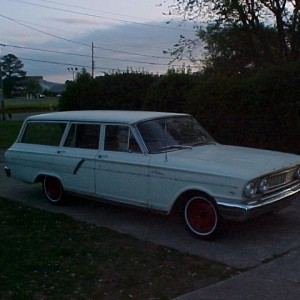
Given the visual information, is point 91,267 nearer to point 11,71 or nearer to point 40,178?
point 40,178

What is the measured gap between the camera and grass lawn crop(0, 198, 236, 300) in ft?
16.9

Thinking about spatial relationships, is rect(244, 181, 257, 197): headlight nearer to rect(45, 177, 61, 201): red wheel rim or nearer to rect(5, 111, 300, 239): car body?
rect(5, 111, 300, 239): car body

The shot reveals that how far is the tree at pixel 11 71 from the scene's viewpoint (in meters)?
97.4

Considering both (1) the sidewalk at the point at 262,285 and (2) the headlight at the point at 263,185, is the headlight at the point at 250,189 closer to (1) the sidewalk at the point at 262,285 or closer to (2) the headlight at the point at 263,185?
(2) the headlight at the point at 263,185

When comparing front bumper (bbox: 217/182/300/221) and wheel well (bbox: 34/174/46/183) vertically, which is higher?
front bumper (bbox: 217/182/300/221)

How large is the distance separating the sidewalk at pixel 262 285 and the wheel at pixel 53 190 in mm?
3876

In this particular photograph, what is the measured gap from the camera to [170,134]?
25.2 feet

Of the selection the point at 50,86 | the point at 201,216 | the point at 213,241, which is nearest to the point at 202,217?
the point at 201,216

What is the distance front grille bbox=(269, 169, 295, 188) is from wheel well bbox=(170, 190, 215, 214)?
0.78 metres

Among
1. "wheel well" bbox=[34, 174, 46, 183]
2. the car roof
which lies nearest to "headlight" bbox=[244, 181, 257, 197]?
the car roof

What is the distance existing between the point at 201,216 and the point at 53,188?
9.68ft

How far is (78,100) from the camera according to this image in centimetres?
1742

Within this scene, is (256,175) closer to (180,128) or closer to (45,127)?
(180,128)

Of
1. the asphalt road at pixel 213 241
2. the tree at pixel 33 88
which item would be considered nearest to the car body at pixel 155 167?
the asphalt road at pixel 213 241
